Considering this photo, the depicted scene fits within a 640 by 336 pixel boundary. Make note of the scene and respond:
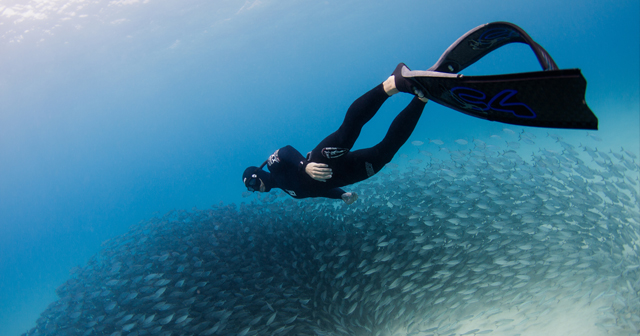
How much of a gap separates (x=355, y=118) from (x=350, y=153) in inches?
23.7

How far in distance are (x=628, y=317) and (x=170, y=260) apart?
8.34m

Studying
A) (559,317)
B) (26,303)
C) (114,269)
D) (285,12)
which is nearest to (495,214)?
(559,317)

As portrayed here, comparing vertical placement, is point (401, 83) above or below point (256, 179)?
below

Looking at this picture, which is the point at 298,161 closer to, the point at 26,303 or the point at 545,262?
the point at 545,262

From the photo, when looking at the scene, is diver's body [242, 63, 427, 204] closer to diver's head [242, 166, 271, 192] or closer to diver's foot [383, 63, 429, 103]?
diver's foot [383, 63, 429, 103]

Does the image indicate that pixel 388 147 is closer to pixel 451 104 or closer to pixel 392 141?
pixel 392 141

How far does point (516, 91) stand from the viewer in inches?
74.0

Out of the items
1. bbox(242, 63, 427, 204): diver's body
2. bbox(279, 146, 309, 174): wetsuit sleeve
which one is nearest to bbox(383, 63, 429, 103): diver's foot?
bbox(242, 63, 427, 204): diver's body

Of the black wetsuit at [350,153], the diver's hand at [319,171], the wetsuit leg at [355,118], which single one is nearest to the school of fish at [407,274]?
the black wetsuit at [350,153]

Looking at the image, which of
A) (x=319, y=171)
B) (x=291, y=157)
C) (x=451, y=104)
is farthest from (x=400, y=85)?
(x=291, y=157)

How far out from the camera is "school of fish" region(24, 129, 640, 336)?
4980 mm

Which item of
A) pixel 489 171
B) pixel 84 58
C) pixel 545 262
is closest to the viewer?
pixel 545 262

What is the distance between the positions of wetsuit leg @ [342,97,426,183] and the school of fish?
7.44ft

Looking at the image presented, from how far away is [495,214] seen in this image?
6.05 m
